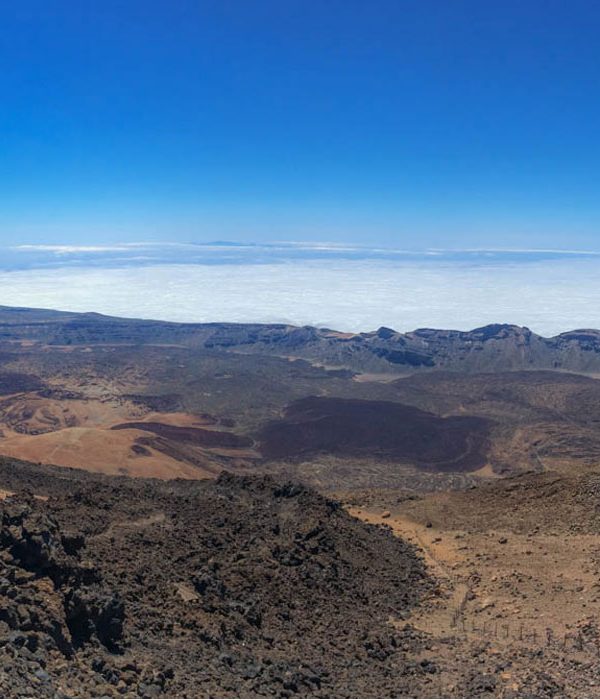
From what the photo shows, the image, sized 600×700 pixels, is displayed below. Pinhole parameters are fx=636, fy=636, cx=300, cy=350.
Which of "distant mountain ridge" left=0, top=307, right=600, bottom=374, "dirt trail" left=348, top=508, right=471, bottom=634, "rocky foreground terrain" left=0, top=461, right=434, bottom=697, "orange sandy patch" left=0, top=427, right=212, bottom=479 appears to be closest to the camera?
"rocky foreground terrain" left=0, top=461, right=434, bottom=697

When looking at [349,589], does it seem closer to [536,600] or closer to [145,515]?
[536,600]

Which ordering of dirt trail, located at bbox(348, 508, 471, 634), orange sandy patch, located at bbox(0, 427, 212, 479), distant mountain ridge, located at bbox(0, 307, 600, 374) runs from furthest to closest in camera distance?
distant mountain ridge, located at bbox(0, 307, 600, 374) → orange sandy patch, located at bbox(0, 427, 212, 479) → dirt trail, located at bbox(348, 508, 471, 634)

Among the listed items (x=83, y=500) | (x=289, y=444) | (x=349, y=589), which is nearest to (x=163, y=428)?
(x=289, y=444)

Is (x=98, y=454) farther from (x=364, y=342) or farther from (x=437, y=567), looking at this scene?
(x=364, y=342)

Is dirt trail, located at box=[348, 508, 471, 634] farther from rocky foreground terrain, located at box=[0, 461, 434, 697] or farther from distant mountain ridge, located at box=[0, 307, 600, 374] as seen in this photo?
distant mountain ridge, located at box=[0, 307, 600, 374]

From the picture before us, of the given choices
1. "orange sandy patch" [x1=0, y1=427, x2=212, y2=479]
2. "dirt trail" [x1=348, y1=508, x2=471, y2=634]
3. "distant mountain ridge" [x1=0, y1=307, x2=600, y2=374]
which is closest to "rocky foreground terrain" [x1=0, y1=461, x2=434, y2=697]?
"dirt trail" [x1=348, y1=508, x2=471, y2=634]

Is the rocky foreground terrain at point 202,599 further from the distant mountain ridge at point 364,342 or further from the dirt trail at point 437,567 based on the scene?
the distant mountain ridge at point 364,342

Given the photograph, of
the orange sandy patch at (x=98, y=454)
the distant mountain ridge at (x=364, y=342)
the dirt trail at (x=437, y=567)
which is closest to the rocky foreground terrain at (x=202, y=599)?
the dirt trail at (x=437, y=567)

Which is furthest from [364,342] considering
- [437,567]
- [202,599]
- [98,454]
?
[202,599]

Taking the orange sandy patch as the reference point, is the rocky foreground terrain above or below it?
above
